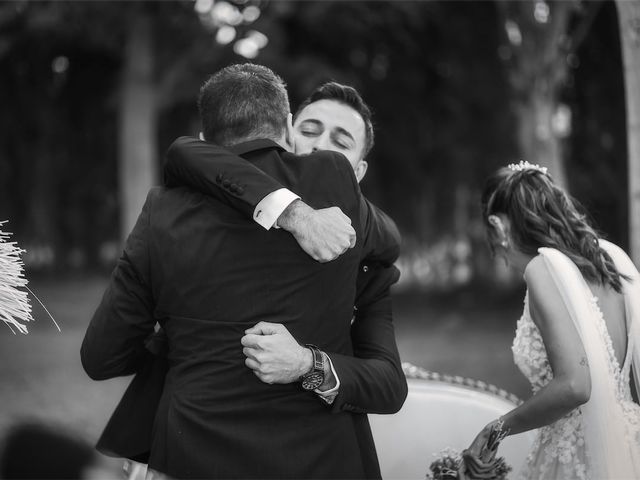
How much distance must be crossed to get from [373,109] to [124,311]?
41.6 feet

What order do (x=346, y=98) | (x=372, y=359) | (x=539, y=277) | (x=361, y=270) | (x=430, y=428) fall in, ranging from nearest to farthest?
1. (x=372, y=359)
2. (x=361, y=270)
3. (x=539, y=277)
4. (x=346, y=98)
5. (x=430, y=428)

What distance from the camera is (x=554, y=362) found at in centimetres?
239

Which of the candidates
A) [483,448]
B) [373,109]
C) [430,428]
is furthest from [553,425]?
[373,109]

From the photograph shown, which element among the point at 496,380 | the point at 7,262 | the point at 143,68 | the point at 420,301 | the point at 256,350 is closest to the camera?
the point at 256,350

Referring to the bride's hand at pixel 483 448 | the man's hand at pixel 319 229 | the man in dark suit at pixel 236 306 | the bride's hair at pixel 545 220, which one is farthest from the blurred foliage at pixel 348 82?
the man's hand at pixel 319 229

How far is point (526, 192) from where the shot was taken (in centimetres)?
277

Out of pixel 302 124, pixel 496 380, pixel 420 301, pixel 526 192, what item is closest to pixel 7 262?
pixel 302 124

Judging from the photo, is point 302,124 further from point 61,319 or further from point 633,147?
point 61,319

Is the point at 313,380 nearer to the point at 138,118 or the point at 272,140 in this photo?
the point at 272,140

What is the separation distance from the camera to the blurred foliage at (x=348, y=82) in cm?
1065

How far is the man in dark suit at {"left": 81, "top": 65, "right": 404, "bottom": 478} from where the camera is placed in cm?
188

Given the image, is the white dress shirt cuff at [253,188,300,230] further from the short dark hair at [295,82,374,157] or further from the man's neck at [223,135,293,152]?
the short dark hair at [295,82,374,157]

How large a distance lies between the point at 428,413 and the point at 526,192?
1.12m

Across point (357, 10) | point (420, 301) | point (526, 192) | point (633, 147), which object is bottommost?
point (526, 192)
